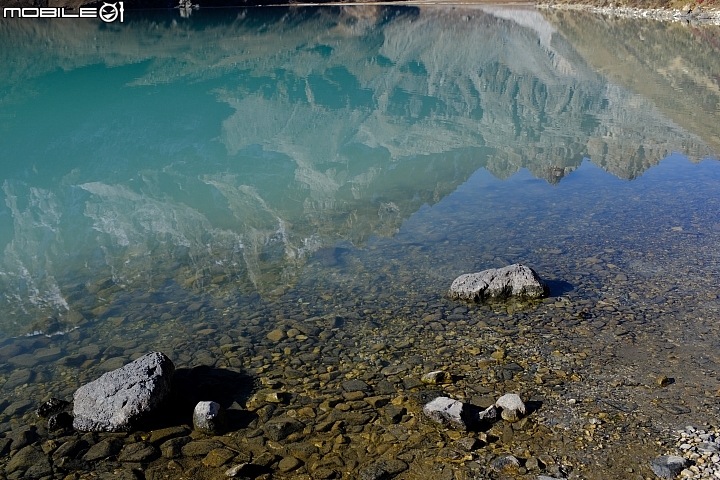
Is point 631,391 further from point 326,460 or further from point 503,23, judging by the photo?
point 503,23

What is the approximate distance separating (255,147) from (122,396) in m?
22.9

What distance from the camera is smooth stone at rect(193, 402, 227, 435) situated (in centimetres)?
835

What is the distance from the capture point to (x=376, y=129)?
34.4 m

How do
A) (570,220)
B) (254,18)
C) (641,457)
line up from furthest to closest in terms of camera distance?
(254,18)
(570,220)
(641,457)

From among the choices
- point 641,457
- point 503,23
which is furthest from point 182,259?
point 503,23

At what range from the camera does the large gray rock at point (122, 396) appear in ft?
27.5

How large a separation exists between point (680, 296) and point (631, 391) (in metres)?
3.83

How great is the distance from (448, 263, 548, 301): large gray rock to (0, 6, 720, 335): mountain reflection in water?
375cm

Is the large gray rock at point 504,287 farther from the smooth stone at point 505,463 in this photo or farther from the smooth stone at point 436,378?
the smooth stone at point 505,463

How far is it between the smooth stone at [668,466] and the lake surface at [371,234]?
12.2 inches

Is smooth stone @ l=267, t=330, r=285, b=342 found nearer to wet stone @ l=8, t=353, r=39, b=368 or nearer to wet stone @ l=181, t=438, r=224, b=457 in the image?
wet stone @ l=181, t=438, r=224, b=457

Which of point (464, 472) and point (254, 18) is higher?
point (254, 18)

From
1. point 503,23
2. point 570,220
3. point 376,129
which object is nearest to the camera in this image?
point 570,220

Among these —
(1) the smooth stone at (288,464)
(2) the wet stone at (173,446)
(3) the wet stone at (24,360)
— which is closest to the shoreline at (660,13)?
(3) the wet stone at (24,360)
